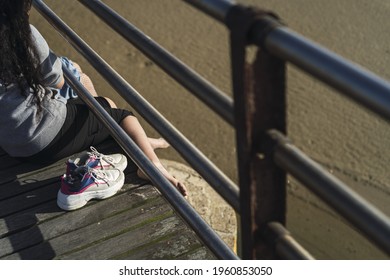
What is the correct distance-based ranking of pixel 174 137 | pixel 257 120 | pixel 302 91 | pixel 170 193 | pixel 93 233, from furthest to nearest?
pixel 302 91
pixel 93 233
pixel 170 193
pixel 174 137
pixel 257 120

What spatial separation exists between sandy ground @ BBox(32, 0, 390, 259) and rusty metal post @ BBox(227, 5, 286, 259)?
287 centimetres

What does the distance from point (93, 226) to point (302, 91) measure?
346 centimetres

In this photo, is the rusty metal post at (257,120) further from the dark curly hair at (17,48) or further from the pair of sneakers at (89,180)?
the dark curly hair at (17,48)

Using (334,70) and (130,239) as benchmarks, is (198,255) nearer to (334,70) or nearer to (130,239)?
(130,239)

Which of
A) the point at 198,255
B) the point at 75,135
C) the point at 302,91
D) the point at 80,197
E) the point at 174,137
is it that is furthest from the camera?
the point at 302,91

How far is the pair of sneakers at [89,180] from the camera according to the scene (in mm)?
2561

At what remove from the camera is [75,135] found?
290 centimetres

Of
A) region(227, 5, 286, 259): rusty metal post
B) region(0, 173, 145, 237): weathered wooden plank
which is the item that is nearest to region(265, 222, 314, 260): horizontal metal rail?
region(227, 5, 286, 259): rusty metal post

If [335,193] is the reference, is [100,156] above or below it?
below

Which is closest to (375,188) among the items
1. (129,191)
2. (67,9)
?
(129,191)

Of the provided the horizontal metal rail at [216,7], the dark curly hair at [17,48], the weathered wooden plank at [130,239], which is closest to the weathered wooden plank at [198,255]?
the weathered wooden plank at [130,239]

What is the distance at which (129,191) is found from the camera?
2.67m

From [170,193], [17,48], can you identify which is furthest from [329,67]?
[17,48]

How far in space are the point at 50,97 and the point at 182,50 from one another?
3.64 meters
